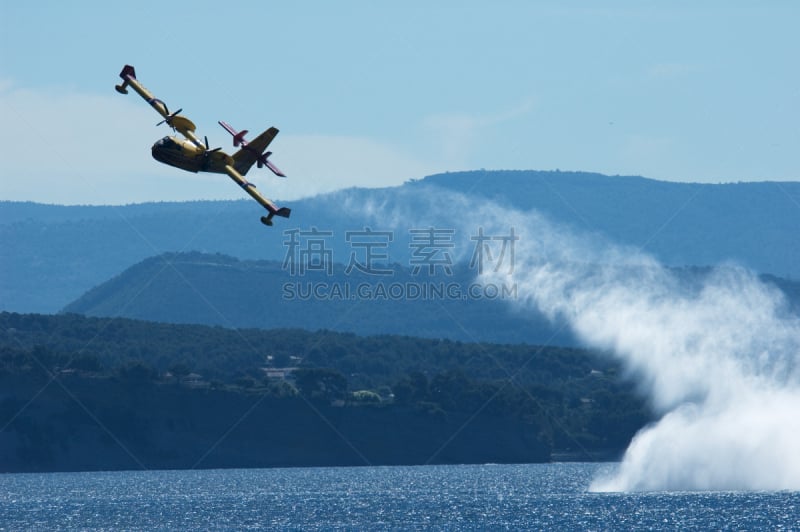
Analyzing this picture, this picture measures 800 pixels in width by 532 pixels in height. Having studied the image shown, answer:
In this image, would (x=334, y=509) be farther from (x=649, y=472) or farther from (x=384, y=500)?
(x=649, y=472)

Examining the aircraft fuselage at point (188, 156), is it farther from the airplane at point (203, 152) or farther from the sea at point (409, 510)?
the sea at point (409, 510)

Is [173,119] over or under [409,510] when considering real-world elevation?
over

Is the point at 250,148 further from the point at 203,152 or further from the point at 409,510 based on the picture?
the point at 409,510

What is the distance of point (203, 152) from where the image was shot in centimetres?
9481

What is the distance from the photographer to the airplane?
93.4 metres

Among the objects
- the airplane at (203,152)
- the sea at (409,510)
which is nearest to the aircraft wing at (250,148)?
the airplane at (203,152)

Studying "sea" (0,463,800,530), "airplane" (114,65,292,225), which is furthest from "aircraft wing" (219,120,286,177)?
"sea" (0,463,800,530)

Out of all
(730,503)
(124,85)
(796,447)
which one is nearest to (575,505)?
(730,503)

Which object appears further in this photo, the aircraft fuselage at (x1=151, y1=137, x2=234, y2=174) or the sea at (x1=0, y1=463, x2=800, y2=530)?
the sea at (x1=0, y1=463, x2=800, y2=530)

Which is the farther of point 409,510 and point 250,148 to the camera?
point 409,510

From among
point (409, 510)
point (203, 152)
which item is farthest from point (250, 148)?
point (409, 510)

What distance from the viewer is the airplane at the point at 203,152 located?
93.4 meters

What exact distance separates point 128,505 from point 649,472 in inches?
2801

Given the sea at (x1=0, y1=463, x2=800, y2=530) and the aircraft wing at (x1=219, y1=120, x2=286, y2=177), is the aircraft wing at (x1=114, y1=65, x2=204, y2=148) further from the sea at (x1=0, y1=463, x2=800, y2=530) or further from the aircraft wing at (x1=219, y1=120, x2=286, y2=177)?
the sea at (x1=0, y1=463, x2=800, y2=530)
